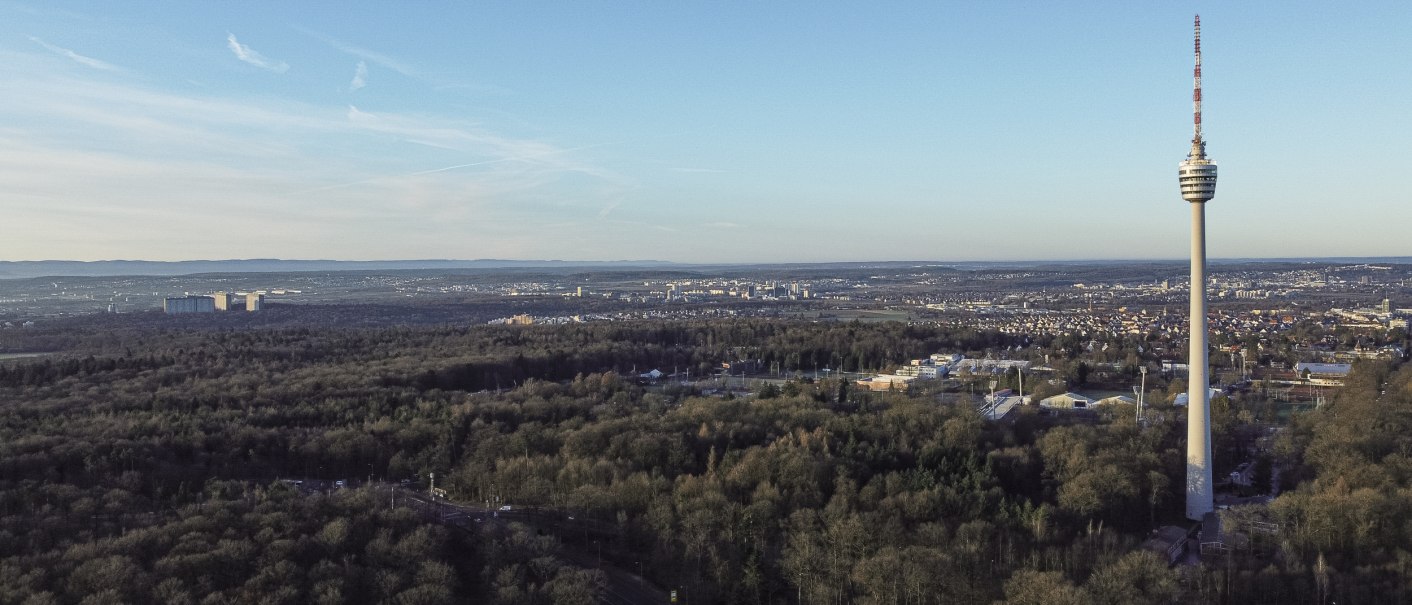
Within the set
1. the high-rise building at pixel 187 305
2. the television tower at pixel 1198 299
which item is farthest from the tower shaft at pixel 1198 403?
the high-rise building at pixel 187 305

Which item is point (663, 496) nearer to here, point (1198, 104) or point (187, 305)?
point (1198, 104)

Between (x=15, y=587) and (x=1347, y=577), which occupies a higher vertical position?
(x=15, y=587)

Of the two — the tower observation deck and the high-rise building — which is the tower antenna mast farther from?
the high-rise building

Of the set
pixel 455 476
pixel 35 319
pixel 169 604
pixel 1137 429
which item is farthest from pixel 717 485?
pixel 35 319

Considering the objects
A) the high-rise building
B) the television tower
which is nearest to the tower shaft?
the television tower

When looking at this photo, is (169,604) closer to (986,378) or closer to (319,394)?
(319,394)

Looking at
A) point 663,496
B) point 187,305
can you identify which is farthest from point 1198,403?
point 187,305
